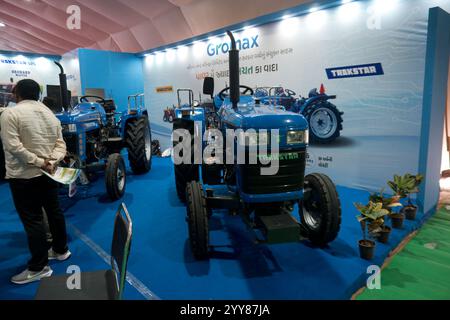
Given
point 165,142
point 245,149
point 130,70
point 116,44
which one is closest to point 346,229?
point 245,149

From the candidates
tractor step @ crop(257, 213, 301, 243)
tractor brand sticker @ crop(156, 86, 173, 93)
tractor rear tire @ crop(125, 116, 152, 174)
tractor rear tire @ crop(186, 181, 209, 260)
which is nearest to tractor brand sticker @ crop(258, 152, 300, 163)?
tractor step @ crop(257, 213, 301, 243)

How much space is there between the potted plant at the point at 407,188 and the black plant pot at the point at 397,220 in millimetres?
176

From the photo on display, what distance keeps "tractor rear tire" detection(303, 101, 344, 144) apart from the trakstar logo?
1.56 metres

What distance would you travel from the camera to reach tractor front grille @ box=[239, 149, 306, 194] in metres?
2.29

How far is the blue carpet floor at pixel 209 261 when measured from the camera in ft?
6.88

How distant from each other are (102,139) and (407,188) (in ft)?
13.4

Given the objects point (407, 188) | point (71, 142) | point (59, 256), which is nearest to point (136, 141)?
point (71, 142)

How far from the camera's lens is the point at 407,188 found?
3.04m

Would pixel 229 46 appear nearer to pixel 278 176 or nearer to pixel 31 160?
pixel 278 176

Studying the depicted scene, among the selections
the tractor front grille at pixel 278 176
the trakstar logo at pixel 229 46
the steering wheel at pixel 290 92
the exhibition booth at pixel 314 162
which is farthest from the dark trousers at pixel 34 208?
the trakstar logo at pixel 229 46

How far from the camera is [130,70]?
8.86 meters

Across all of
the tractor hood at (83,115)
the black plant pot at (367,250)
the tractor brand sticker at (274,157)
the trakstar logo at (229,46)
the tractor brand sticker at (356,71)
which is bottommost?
the black plant pot at (367,250)

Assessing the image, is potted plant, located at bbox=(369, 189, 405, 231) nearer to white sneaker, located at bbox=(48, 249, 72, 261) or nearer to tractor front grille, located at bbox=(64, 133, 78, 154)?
white sneaker, located at bbox=(48, 249, 72, 261)

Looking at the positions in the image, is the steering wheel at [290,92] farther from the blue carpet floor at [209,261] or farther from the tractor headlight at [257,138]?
the tractor headlight at [257,138]
